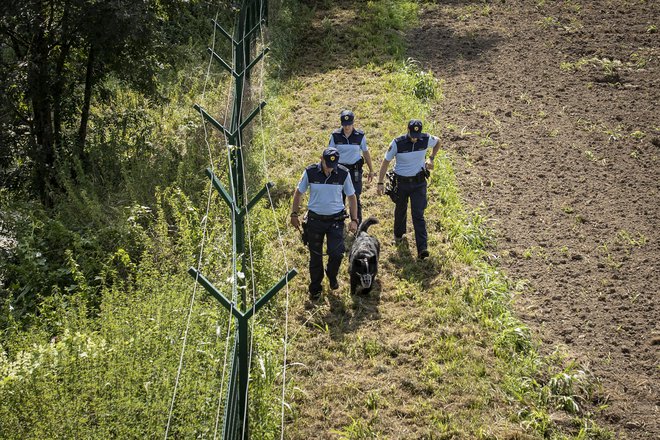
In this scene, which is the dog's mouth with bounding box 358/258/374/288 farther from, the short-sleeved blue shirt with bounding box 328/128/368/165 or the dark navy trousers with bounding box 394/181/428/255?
the short-sleeved blue shirt with bounding box 328/128/368/165

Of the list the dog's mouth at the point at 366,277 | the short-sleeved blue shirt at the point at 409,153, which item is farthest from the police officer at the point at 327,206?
the short-sleeved blue shirt at the point at 409,153

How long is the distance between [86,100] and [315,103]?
4.66m

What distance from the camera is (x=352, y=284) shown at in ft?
28.2

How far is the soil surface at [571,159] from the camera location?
788 centimetres

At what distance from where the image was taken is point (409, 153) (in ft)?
29.9

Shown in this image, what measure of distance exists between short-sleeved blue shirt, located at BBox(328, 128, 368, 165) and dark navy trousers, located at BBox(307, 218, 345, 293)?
162 centimetres

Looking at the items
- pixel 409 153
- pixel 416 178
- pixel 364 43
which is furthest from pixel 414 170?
pixel 364 43

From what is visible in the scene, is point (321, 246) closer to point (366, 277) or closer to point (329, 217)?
point (329, 217)

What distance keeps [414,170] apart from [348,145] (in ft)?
3.35

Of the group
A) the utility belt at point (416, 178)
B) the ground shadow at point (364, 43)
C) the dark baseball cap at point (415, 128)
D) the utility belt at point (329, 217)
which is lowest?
the utility belt at point (329, 217)

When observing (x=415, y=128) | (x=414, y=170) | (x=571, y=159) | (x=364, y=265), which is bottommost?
(x=364, y=265)

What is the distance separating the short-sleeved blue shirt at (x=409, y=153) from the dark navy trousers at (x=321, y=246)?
1.43 meters

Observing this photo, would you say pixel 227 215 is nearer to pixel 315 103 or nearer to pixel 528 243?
pixel 528 243

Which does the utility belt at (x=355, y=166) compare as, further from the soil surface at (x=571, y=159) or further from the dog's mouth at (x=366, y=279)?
the soil surface at (x=571, y=159)
